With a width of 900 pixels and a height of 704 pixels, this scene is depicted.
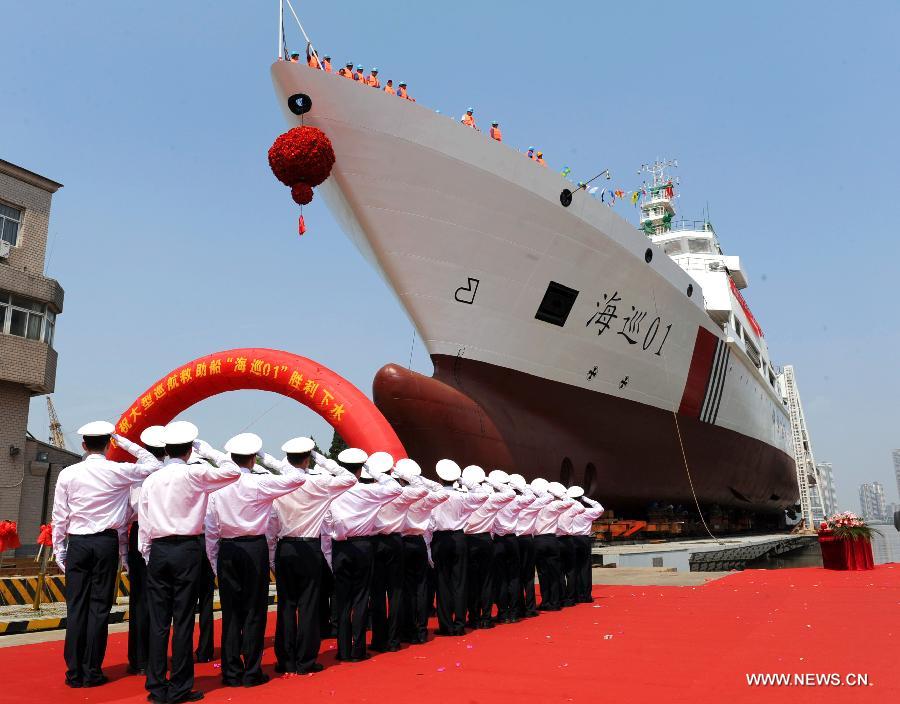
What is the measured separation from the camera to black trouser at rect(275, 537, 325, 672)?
171 inches

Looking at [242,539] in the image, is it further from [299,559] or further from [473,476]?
[473,476]


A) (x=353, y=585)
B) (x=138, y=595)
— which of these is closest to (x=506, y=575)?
(x=353, y=585)

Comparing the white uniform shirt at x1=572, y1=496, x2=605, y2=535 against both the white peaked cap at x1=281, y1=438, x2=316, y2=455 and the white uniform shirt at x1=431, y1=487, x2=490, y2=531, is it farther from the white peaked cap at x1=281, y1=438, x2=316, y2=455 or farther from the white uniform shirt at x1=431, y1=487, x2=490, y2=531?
the white peaked cap at x1=281, y1=438, x2=316, y2=455

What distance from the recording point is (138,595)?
4.61m

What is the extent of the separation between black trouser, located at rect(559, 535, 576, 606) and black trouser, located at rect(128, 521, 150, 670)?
4.23m

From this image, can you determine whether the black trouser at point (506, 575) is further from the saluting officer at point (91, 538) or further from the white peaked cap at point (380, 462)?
the saluting officer at point (91, 538)

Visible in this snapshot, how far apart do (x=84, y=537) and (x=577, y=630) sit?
3.67m

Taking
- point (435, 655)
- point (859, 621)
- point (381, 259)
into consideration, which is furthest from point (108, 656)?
point (381, 259)

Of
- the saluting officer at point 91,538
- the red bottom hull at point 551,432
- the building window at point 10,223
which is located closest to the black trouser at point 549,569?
the saluting officer at point 91,538

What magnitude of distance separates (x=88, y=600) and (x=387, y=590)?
200cm

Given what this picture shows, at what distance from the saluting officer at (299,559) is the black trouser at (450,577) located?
1.38 meters

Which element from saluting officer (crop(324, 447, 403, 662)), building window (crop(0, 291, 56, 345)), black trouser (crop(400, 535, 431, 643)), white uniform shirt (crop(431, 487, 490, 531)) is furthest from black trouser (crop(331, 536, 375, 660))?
building window (crop(0, 291, 56, 345))

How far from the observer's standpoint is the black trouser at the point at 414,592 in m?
5.34

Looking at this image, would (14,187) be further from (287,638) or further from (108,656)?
(287,638)
